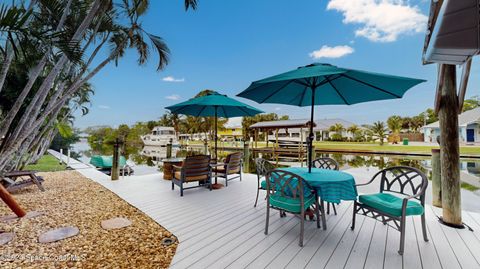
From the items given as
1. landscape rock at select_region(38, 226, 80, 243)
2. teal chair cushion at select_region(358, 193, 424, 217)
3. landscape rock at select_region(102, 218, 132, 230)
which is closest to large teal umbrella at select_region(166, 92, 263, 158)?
landscape rock at select_region(102, 218, 132, 230)

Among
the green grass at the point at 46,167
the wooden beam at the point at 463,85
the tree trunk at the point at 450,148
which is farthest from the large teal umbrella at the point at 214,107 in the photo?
the green grass at the point at 46,167

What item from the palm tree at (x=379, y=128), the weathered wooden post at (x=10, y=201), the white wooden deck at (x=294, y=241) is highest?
the palm tree at (x=379, y=128)

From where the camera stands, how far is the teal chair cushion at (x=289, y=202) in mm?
2338

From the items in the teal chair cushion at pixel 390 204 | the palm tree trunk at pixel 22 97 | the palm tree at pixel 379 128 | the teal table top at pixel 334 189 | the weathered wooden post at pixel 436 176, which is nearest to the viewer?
the teal chair cushion at pixel 390 204

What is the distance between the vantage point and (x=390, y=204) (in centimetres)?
225

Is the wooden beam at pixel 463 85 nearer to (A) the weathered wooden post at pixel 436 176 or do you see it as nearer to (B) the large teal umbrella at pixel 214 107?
(A) the weathered wooden post at pixel 436 176

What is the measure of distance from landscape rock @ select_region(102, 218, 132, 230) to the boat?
91.4 feet

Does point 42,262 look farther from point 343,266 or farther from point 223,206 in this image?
point 343,266

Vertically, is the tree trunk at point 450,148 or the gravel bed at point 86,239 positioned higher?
the tree trunk at point 450,148

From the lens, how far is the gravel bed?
1.98 metres

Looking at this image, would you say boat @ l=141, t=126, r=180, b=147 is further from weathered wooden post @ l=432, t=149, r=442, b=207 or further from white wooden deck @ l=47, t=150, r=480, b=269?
weathered wooden post @ l=432, t=149, r=442, b=207

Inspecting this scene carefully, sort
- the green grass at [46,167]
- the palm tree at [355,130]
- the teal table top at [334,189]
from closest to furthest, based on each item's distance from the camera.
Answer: the teal table top at [334,189] < the green grass at [46,167] < the palm tree at [355,130]

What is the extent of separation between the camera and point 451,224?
2.69 meters

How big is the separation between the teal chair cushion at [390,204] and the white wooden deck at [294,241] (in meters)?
0.41
